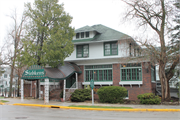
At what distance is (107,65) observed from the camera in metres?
23.4

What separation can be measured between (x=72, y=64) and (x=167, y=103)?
12392 millimetres

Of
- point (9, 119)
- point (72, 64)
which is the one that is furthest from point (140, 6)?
point (9, 119)

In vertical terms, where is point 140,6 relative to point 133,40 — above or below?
above

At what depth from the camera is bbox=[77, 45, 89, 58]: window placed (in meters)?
24.4

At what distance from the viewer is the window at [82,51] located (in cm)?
2443

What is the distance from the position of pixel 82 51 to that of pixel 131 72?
729 cm

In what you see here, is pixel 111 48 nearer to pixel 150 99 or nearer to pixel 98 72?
pixel 98 72

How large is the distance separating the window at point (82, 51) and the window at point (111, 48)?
107 inches

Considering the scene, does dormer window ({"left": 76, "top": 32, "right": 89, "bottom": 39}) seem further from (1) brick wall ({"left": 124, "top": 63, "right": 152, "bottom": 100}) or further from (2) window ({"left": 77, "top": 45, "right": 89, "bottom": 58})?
(1) brick wall ({"left": 124, "top": 63, "right": 152, "bottom": 100})

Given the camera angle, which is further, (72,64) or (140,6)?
(72,64)

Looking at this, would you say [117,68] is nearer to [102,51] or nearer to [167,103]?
[102,51]

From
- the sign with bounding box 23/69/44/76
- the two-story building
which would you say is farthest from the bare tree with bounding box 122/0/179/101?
the sign with bounding box 23/69/44/76

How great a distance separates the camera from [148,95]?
17.8 m

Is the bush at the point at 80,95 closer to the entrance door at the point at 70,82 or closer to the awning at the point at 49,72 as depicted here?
the awning at the point at 49,72
